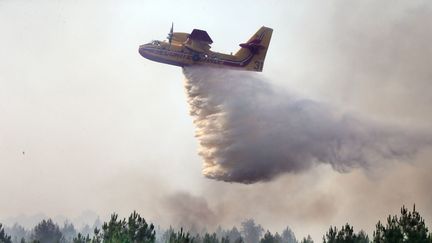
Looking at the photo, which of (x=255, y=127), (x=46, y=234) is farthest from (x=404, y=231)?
(x=46, y=234)

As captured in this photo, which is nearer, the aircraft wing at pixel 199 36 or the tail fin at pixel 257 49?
the aircraft wing at pixel 199 36

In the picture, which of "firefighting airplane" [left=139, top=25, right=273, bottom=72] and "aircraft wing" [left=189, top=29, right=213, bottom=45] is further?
"firefighting airplane" [left=139, top=25, right=273, bottom=72]

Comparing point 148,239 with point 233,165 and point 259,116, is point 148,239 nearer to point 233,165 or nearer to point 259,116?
point 233,165

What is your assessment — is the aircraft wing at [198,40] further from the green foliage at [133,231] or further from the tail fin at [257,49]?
the green foliage at [133,231]

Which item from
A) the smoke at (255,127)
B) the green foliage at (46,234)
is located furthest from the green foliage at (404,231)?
the green foliage at (46,234)

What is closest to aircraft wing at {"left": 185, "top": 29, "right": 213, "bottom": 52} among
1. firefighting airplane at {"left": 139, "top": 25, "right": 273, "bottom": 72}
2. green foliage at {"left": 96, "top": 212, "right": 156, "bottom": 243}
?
firefighting airplane at {"left": 139, "top": 25, "right": 273, "bottom": 72}

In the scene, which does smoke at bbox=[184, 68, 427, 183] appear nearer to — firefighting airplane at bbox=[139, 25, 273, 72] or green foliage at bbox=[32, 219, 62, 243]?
firefighting airplane at bbox=[139, 25, 273, 72]

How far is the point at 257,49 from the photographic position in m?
52.5

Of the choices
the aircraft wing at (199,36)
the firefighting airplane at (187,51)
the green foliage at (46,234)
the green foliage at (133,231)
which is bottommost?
the green foliage at (133,231)

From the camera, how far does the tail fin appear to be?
2046 inches

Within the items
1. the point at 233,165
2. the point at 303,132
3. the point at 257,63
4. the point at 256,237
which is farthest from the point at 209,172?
the point at 256,237

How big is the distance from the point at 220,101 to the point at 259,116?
4400 mm

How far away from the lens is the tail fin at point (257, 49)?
5197cm

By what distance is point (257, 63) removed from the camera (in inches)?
2062
